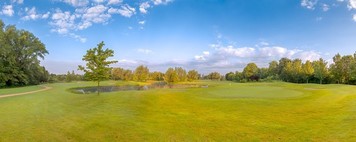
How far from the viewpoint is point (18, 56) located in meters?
47.9

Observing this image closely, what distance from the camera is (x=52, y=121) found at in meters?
10.4

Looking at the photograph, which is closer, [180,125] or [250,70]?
[180,125]

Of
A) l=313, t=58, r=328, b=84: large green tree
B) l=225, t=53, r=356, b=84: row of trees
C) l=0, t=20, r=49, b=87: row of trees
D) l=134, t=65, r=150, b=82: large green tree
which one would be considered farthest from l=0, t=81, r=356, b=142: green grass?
l=134, t=65, r=150, b=82: large green tree

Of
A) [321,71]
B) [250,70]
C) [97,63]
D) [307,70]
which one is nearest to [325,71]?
[321,71]

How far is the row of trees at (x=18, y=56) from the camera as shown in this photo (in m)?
43.0

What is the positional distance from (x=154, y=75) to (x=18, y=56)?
2793 inches

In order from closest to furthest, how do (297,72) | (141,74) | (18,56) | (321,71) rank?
(18,56) → (321,71) → (297,72) → (141,74)

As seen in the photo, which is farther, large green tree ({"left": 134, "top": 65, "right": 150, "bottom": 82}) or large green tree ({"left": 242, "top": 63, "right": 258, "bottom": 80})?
large green tree ({"left": 242, "top": 63, "right": 258, "bottom": 80})

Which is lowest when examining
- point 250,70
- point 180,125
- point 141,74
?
point 180,125

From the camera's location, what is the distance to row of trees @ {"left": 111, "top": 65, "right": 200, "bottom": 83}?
254 ft

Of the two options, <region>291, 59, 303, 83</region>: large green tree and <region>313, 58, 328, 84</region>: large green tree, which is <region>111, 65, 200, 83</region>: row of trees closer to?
<region>291, 59, 303, 83</region>: large green tree

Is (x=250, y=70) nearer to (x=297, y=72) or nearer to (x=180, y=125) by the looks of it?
(x=297, y=72)

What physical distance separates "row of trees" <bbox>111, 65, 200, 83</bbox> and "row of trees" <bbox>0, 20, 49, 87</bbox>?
128ft

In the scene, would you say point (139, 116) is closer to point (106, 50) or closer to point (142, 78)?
point (106, 50)
